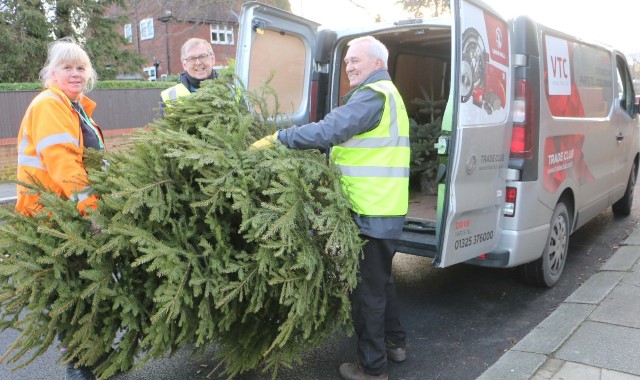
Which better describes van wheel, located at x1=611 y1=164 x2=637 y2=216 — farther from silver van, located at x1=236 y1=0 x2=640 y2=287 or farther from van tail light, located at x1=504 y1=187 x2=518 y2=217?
van tail light, located at x1=504 y1=187 x2=518 y2=217

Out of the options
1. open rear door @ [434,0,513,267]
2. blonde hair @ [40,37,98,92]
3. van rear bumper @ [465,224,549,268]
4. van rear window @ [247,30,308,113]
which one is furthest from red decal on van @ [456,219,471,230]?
blonde hair @ [40,37,98,92]

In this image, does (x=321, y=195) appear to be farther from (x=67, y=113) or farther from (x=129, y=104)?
(x=129, y=104)

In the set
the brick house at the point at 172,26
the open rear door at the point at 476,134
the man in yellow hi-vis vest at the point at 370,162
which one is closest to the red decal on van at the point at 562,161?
the open rear door at the point at 476,134

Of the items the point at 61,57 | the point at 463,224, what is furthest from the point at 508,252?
the point at 61,57

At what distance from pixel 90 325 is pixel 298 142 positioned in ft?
4.51

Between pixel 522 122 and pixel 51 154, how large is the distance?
9.97 feet

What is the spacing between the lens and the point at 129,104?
1534 centimetres

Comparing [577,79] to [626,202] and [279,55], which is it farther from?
[626,202]

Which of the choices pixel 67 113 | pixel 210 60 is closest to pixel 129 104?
pixel 210 60

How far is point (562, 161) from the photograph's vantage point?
4.40 meters

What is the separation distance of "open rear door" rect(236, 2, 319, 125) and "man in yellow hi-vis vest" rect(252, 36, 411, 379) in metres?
0.89

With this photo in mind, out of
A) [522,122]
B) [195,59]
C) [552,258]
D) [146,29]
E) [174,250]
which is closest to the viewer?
[174,250]

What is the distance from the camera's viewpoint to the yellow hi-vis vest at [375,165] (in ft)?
9.99

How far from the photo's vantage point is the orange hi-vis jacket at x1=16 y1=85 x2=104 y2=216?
2.81 metres
